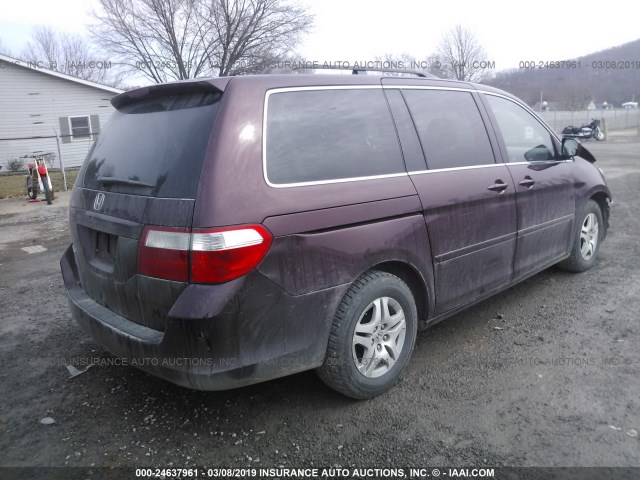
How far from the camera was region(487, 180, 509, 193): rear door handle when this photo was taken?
11.8 ft

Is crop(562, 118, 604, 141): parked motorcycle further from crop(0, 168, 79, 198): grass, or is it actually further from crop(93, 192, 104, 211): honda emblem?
crop(93, 192, 104, 211): honda emblem

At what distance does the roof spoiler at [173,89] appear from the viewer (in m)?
2.53

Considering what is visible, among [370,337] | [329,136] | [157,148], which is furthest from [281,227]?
[370,337]

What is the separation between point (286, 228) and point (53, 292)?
3.72 m

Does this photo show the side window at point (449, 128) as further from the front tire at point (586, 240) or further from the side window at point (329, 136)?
the front tire at point (586, 240)

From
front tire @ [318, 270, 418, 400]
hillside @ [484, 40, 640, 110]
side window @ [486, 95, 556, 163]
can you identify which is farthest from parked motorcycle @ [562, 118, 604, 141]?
front tire @ [318, 270, 418, 400]

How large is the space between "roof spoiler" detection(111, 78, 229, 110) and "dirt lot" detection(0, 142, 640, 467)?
180cm

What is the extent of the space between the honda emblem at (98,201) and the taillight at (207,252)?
23.9 inches

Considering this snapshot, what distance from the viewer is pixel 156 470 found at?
95.4 inches

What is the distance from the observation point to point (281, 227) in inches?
95.7

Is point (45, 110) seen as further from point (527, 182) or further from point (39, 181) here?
point (527, 182)

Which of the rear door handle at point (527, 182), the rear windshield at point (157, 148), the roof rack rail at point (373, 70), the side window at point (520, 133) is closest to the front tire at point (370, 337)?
the rear windshield at point (157, 148)

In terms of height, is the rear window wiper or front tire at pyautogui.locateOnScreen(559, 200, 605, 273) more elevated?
the rear window wiper

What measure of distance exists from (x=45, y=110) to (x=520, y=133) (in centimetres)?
2093
